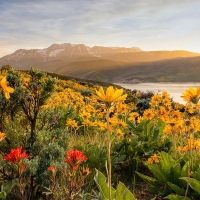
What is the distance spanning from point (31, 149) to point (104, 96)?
6.76 ft

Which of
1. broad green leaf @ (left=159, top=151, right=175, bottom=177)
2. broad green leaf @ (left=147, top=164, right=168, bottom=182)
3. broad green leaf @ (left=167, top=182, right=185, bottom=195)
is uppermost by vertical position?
broad green leaf @ (left=159, top=151, right=175, bottom=177)

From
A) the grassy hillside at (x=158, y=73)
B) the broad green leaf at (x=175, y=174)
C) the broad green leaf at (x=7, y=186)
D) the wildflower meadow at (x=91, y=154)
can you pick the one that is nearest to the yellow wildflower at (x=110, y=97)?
the wildflower meadow at (x=91, y=154)

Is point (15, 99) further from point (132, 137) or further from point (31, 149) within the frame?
point (132, 137)

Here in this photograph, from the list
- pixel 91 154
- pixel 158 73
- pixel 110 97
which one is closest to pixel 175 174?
pixel 91 154

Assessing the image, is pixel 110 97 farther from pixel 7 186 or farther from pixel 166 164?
pixel 166 164

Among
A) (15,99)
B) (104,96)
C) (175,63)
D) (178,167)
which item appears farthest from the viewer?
(175,63)

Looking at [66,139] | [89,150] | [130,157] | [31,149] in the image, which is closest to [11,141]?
[31,149]

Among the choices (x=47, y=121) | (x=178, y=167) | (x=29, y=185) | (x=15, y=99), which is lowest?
(x=29, y=185)

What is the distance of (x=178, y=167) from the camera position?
113 inches

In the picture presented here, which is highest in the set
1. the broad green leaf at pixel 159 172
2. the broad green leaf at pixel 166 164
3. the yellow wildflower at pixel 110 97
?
the yellow wildflower at pixel 110 97

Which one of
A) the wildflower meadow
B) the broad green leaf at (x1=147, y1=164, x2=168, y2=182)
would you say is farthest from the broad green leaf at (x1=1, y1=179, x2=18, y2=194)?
the broad green leaf at (x1=147, y1=164, x2=168, y2=182)

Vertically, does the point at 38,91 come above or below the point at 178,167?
above

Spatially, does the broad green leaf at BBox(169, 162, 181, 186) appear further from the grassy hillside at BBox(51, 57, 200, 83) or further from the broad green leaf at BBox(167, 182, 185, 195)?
the grassy hillside at BBox(51, 57, 200, 83)

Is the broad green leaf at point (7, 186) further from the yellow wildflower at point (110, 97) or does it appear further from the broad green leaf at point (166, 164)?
the yellow wildflower at point (110, 97)
